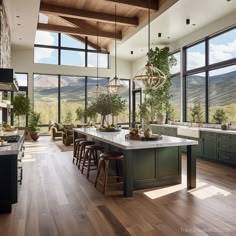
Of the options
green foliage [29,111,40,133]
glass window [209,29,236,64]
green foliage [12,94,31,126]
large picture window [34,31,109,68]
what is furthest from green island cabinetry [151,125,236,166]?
large picture window [34,31,109,68]

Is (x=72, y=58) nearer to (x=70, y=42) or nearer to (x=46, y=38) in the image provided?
(x=70, y=42)

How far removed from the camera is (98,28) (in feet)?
32.9

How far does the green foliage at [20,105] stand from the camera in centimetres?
1017

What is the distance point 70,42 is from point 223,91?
812cm

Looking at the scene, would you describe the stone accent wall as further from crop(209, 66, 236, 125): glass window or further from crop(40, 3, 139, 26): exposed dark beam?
crop(209, 66, 236, 125): glass window

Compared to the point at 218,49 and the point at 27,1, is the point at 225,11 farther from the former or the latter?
the point at 27,1

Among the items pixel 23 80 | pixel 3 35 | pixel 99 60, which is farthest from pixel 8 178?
pixel 99 60

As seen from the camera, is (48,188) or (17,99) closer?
(48,188)

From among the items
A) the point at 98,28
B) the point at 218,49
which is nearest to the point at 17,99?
the point at 98,28

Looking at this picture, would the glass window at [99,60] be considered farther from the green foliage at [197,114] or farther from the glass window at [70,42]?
the green foliage at [197,114]

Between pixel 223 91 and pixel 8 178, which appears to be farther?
pixel 223 91

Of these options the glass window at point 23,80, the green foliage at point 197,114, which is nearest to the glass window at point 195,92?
the green foliage at point 197,114

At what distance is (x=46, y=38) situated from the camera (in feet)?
37.5

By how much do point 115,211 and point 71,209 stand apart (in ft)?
1.98
